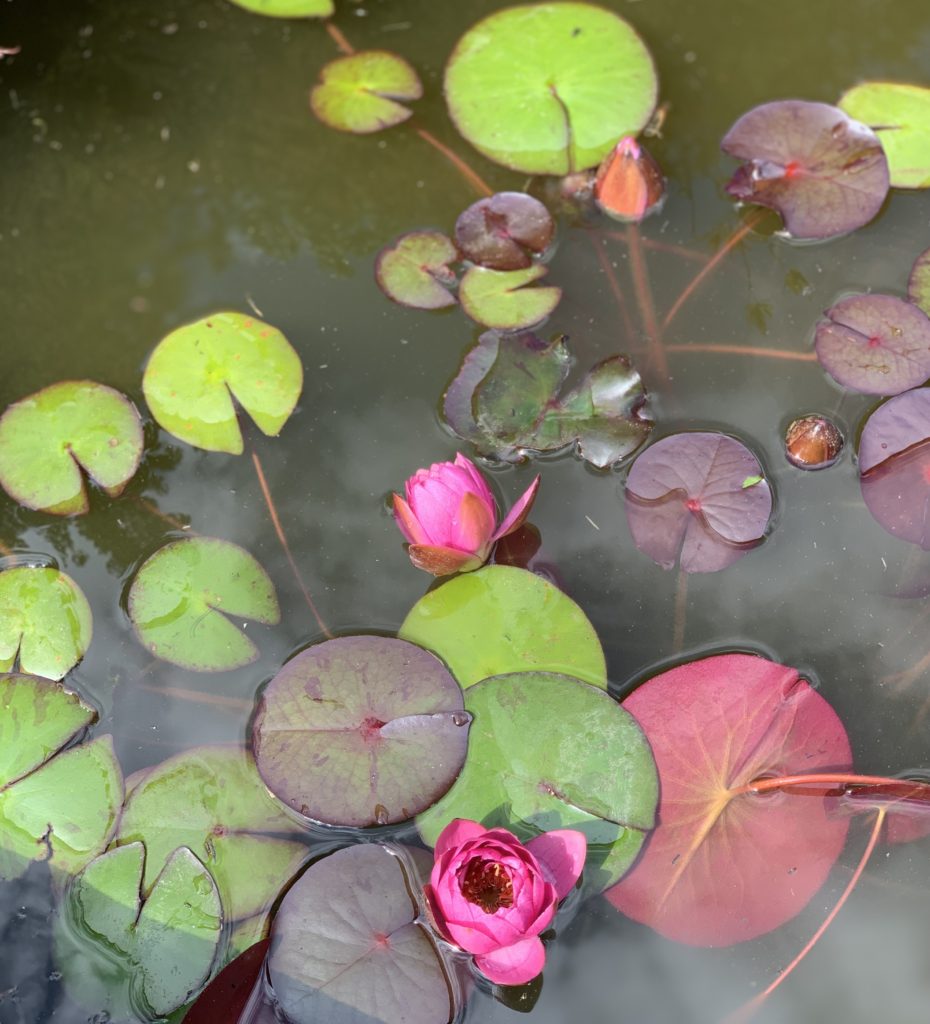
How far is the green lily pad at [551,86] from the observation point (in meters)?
2.19

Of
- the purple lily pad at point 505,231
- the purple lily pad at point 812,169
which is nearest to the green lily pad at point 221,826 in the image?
the purple lily pad at point 505,231

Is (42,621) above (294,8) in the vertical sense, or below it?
below

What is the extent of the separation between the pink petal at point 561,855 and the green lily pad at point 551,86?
61.3 inches

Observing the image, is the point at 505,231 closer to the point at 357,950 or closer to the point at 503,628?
the point at 503,628

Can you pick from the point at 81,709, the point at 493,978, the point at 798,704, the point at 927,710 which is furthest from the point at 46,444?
the point at 927,710

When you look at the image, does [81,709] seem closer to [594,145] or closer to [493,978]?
[493,978]

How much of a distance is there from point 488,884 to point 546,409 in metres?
0.97

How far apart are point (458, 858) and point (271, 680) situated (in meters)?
0.54

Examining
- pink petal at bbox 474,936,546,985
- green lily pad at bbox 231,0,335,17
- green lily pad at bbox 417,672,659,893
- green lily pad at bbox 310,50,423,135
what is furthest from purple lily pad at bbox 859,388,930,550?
green lily pad at bbox 231,0,335,17

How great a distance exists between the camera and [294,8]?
8.00 ft

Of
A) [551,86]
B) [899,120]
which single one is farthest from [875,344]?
[551,86]

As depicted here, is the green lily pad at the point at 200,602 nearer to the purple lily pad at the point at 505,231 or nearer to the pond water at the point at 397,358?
the pond water at the point at 397,358

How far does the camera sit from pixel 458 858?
1.38m

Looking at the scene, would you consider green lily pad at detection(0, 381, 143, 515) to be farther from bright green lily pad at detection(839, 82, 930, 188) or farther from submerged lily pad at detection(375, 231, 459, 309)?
bright green lily pad at detection(839, 82, 930, 188)
